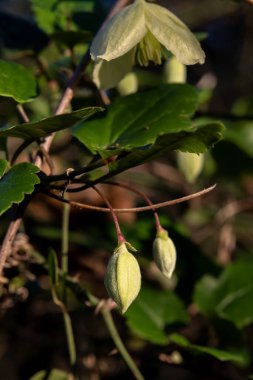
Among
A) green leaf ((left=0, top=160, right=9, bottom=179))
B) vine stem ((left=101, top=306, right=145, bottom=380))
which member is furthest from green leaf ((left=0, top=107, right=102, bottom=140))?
vine stem ((left=101, top=306, right=145, bottom=380))

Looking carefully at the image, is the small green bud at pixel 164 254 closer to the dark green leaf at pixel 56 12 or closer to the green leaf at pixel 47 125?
the green leaf at pixel 47 125

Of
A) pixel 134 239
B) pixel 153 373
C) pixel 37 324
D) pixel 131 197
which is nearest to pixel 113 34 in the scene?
pixel 134 239

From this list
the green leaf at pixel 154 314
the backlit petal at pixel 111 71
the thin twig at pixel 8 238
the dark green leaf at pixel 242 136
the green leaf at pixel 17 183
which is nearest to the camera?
the green leaf at pixel 17 183

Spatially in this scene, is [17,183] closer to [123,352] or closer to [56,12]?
[123,352]

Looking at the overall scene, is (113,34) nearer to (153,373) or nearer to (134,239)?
(134,239)

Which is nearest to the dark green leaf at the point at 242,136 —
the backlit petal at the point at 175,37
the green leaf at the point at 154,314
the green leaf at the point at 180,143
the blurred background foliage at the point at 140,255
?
the blurred background foliage at the point at 140,255
